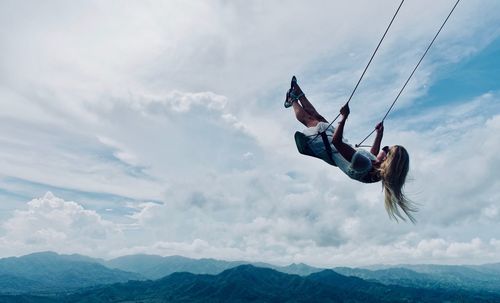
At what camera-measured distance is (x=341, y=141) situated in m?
7.91

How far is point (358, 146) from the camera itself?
859 centimetres

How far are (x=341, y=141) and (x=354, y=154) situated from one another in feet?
1.14

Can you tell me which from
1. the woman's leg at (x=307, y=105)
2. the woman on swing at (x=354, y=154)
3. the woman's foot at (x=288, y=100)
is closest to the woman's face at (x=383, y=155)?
the woman on swing at (x=354, y=154)

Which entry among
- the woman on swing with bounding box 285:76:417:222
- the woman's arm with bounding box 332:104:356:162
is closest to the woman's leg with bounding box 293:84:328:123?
the woman on swing with bounding box 285:76:417:222

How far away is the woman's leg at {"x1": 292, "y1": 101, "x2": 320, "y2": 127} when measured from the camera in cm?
891

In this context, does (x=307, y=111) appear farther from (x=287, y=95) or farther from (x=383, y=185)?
(x=383, y=185)

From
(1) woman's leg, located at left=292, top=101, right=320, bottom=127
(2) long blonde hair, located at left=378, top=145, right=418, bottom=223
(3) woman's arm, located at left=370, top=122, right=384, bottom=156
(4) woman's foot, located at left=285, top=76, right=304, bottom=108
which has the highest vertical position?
(4) woman's foot, located at left=285, top=76, right=304, bottom=108

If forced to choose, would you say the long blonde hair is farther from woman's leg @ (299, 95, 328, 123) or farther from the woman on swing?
woman's leg @ (299, 95, 328, 123)

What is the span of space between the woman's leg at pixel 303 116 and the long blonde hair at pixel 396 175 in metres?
1.82

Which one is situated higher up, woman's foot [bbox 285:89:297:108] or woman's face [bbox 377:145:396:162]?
woman's foot [bbox 285:89:297:108]

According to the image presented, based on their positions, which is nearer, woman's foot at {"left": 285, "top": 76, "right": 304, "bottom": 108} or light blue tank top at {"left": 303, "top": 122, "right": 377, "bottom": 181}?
light blue tank top at {"left": 303, "top": 122, "right": 377, "bottom": 181}

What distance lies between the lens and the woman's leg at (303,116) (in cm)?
891

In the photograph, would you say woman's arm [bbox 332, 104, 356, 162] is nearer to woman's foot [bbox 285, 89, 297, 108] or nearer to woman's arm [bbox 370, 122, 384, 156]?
woman's arm [bbox 370, 122, 384, 156]

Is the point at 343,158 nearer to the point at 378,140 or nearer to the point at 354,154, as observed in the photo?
the point at 354,154
